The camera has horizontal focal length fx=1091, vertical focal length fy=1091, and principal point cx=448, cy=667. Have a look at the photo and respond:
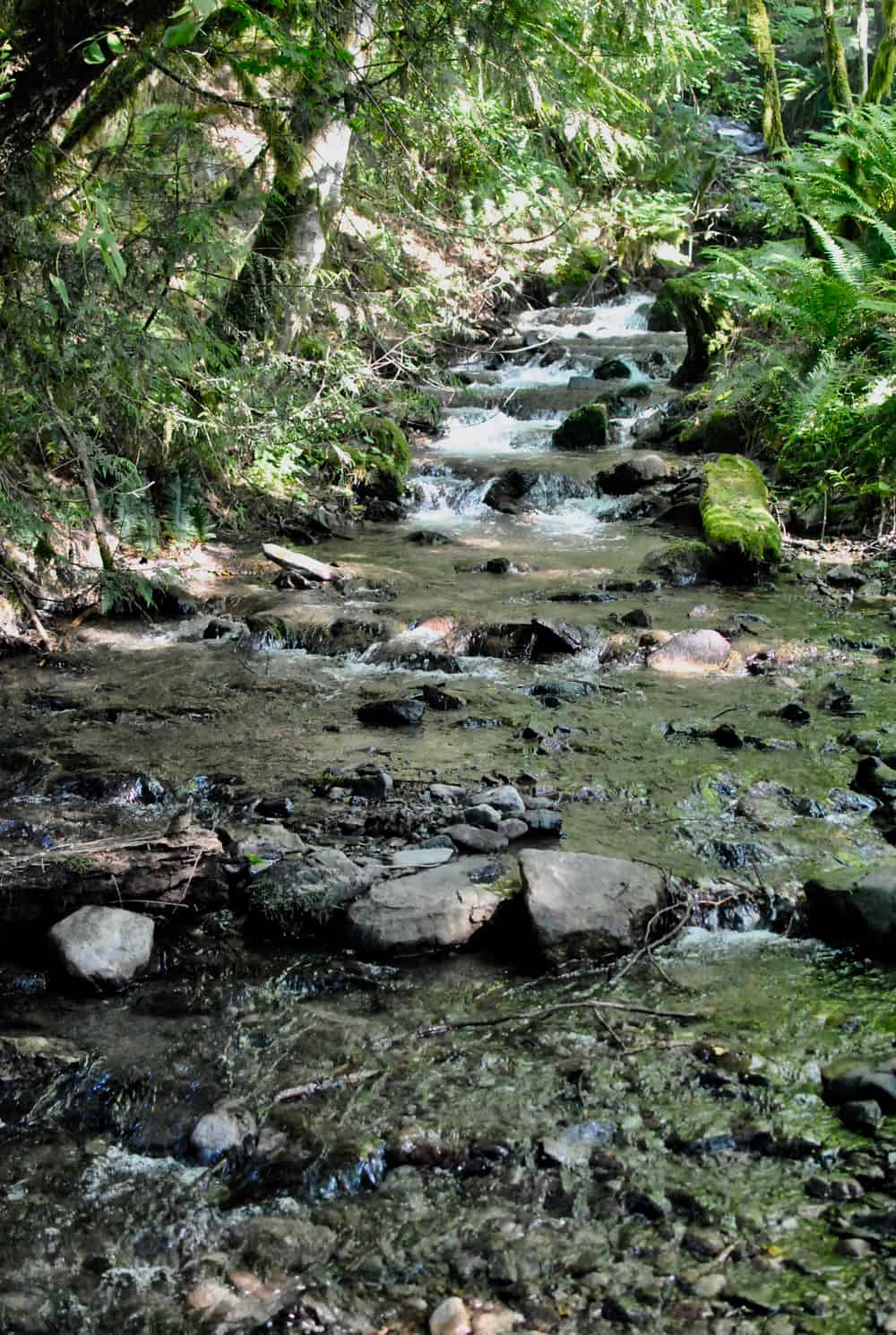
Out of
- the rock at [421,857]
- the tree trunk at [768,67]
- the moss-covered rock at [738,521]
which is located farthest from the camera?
the tree trunk at [768,67]

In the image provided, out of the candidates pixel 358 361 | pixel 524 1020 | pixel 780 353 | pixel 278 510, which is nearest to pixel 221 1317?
pixel 524 1020

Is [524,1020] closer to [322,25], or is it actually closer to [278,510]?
[322,25]

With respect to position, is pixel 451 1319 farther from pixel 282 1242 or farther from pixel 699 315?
pixel 699 315

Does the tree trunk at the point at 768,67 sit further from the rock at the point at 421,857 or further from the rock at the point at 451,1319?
the rock at the point at 451,1319

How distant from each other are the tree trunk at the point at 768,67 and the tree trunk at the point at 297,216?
24.8ft

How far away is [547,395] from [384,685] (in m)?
10.8

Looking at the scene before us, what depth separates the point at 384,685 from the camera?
7.14 m

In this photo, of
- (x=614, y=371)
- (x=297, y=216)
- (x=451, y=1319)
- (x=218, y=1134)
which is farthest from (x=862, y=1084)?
(x=614, y=371)

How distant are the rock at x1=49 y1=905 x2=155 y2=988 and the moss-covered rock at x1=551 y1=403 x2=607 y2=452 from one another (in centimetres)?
1174

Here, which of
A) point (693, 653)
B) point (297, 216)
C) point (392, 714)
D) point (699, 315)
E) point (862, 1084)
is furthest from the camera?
point (699, 315)

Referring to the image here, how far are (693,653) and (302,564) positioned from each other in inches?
148

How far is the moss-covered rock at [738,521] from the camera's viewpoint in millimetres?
9383

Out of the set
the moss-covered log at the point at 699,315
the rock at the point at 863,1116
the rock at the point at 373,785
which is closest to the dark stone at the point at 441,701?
the rock at the point at 373,785

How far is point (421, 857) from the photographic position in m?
4.43
